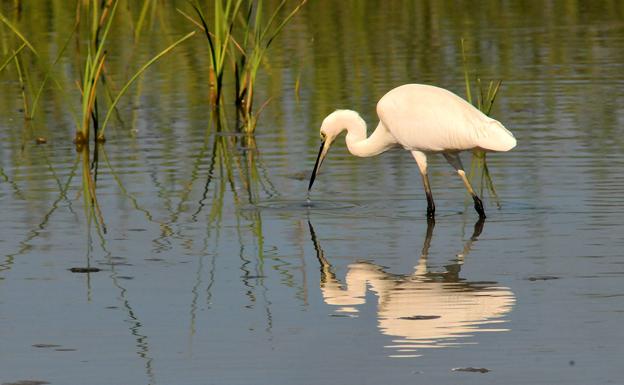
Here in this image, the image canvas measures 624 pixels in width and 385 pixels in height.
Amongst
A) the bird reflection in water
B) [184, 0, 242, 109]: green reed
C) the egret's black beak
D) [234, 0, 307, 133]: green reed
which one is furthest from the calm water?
[184, 0, 242, 109]: green reed

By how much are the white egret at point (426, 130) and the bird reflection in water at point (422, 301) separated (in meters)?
1.37

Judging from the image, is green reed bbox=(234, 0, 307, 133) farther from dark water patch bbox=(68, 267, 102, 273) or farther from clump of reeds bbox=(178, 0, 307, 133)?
dark water patch bbox=(68, 267, 102, 273)

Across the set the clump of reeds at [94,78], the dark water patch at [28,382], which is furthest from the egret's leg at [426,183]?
the dark water patch at [28,382]

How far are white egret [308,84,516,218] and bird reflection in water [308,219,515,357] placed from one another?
4.51 ft

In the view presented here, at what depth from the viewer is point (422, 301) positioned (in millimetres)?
7461

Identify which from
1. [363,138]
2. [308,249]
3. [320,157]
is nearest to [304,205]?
[320,157]

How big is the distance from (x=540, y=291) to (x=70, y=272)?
8.38ft

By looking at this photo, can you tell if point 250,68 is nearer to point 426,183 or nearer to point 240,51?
point 240,51

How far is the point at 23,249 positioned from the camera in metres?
9.08

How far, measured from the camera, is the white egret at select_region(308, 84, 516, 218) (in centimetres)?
988

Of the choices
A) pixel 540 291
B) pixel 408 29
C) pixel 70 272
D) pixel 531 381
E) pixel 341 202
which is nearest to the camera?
pixel 531 381

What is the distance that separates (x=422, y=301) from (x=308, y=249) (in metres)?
1.60

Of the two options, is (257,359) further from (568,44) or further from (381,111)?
(568,44)

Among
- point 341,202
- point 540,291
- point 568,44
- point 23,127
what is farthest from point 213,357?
point 568,44
